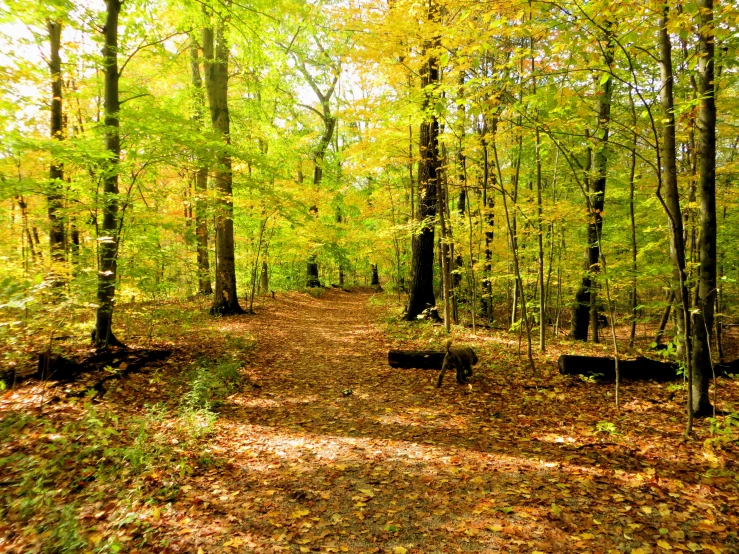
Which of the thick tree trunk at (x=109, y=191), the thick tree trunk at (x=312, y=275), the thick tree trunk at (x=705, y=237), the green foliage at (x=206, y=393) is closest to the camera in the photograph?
the thick tree trunk at (x=705, y=237)

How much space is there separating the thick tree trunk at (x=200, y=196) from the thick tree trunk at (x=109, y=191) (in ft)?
4.48

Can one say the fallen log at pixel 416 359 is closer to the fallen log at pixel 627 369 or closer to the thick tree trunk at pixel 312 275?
the fallen log at pixel 627 369

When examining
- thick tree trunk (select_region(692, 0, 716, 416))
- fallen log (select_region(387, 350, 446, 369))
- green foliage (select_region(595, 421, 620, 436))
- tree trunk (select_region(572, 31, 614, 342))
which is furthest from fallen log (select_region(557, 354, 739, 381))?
tree trunk (select_region(572, 31, 614, 342))

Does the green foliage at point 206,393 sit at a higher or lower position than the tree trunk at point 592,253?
lower

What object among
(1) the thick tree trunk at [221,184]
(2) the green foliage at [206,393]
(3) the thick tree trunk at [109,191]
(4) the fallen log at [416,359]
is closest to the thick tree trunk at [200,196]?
(1) the thick tree trunk at [221,184]

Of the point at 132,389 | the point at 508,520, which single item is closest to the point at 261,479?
the point at 508,520

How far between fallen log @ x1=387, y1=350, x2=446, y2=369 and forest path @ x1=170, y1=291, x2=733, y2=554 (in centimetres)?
55

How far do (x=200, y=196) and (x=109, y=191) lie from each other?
10.6 feet

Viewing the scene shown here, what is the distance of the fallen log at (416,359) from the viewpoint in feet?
24.7

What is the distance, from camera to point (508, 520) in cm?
325

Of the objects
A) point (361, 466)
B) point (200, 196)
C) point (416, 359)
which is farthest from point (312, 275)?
point (361, 466)

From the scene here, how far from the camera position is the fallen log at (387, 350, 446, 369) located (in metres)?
7.52

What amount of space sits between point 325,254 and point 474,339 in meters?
14.4

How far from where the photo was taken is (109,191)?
263 inches
